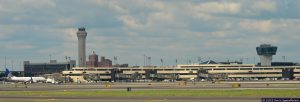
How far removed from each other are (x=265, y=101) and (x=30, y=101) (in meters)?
34.0

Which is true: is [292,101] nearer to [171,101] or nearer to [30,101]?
[171,101]

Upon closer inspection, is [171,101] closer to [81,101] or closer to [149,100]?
[149,100]

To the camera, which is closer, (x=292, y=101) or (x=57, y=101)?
(x=292, y=101)

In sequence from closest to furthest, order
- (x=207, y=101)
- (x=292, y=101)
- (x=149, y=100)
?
(x=292, y=101) → (x=207, y=101) → (x=149, y=100)

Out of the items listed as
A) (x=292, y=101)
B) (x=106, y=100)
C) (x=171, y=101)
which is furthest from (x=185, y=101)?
(x=292, y=101)

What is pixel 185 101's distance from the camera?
80938 mm

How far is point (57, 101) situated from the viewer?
85.9 metres

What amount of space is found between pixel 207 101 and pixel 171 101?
16.8 feet

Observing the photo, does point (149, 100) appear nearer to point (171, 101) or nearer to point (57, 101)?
point (171, 101)

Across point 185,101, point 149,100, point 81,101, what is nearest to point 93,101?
point 81,101

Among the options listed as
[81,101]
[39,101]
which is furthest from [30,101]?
[81,101]

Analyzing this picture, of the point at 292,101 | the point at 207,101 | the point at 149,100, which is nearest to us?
the point at 292,101

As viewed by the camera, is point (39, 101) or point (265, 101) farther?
point (39, 101)

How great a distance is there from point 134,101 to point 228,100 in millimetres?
12391
